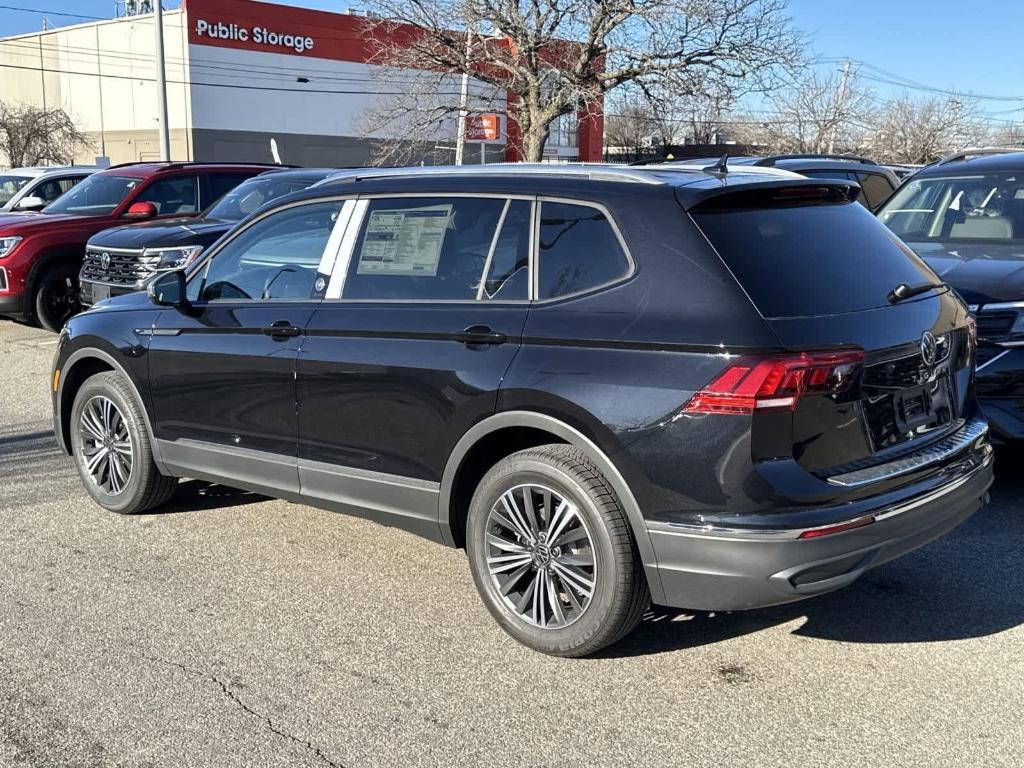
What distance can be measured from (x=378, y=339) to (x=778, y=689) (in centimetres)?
212

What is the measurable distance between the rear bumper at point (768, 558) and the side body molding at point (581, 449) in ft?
0.13

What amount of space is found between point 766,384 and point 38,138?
54.9m

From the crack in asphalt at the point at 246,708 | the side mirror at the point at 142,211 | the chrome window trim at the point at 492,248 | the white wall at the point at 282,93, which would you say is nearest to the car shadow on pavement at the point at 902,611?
the crack in asphalt at the point at 246,708

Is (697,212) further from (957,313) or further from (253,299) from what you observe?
(253,299)

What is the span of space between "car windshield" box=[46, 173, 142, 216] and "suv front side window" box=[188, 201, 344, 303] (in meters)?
8.31

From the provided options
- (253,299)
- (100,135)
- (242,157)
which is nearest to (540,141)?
(242,157)

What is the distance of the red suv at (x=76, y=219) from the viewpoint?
472 inches

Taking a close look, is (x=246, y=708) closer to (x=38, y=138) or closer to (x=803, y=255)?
(x=803, y=255)

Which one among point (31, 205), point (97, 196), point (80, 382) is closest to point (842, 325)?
point (80, 382)

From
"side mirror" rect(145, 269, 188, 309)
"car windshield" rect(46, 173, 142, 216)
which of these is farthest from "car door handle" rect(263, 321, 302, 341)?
"car windshield" rect(46, 173, 142, 216)

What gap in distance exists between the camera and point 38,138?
5144 centimetres

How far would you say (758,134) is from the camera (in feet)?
207

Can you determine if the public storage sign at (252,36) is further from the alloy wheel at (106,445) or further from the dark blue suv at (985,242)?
the alloy wheel at (106,445)

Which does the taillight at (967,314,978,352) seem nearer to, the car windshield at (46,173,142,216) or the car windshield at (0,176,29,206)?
the car windshield at (46,173,142,216)
